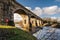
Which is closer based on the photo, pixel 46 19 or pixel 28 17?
pixel 28 17

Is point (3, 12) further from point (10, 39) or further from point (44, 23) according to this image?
point (44, 23)

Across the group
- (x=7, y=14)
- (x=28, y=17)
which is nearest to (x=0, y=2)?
(x=7, y=14)

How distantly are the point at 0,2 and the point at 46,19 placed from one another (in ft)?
89.1

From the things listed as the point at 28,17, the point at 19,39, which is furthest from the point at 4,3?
the point at 19,39

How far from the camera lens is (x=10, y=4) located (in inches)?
1310

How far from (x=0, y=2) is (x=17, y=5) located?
268 inches

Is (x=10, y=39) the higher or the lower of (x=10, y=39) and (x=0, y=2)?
the lower

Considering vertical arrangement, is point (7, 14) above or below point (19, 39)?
above

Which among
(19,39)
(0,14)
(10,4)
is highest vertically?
(10,4)

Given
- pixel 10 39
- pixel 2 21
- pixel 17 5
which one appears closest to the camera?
pixel 10 39

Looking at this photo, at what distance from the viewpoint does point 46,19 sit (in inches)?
2149

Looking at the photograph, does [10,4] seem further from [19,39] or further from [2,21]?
[19,39]

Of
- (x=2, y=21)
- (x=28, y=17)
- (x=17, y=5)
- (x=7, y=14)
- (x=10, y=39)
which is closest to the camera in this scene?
(x=10, y=39)

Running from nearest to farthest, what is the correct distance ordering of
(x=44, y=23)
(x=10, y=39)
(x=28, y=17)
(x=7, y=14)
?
(x=10, y=39) < (x=7, y=14) < (x=28, y=17) < (x=44, y=23)
